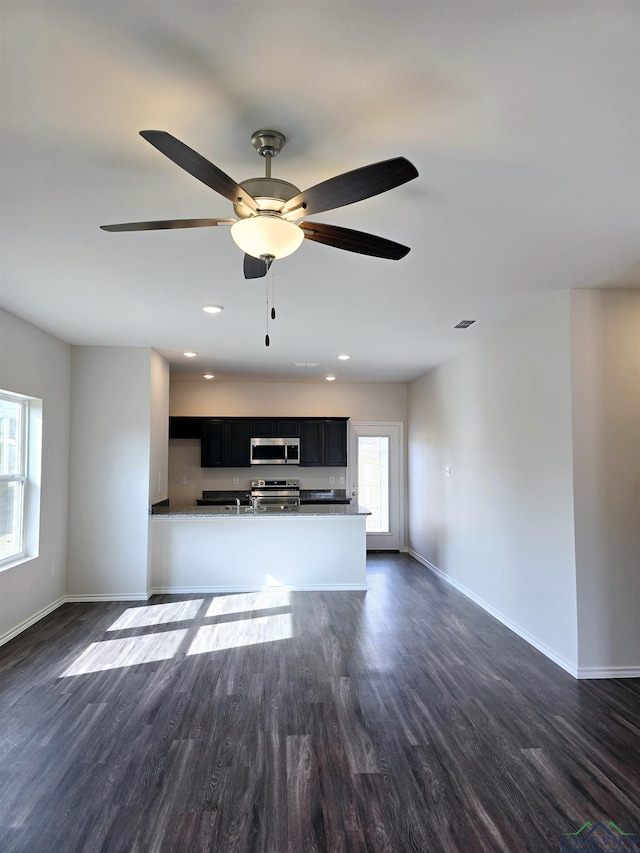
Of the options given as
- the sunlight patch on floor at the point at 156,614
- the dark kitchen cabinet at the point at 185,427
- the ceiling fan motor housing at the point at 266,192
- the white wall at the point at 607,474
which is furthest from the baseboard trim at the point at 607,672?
the dark kitchen cabinet at the point at 185,427

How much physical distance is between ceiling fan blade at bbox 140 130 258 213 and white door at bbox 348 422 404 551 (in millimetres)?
6437

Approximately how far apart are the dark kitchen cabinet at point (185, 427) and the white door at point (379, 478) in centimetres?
235

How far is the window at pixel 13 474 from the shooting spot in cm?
445

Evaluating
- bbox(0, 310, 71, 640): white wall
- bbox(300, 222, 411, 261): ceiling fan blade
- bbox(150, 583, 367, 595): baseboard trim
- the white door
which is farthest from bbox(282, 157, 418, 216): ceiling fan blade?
the white door

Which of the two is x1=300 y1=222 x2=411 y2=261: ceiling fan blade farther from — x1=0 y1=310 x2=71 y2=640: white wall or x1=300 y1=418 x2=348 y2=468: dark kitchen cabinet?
x1=300 y1=418 x2=348 y2=468: dark kitchen cabinet

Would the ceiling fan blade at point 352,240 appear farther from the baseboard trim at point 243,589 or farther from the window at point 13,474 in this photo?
the baseboard trim at point 243,589

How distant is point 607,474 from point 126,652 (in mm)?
3859

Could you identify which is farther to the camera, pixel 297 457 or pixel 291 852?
pixel 297 457

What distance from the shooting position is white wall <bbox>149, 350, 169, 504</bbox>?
18.6 feet

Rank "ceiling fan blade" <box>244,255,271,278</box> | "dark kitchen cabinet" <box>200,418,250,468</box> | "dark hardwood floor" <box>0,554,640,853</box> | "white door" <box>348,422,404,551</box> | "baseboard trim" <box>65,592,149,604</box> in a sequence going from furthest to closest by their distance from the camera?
"white door" <box>348,422,404,551</box>, "dark kitchen cabinet" <box>200,418,250,468</box>, "baseboard trim" <box>65,592,149,604</box>, "ceiling fan blade" <box>244,255,271,278</box>, "dark hardwood floor" <box>0,554,640,853</box>

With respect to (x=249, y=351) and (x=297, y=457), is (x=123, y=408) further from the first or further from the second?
(x=297, y=457)

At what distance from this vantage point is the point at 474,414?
546 cm

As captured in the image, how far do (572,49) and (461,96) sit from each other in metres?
0.34


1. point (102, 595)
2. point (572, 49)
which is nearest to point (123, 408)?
point (102, 595)
